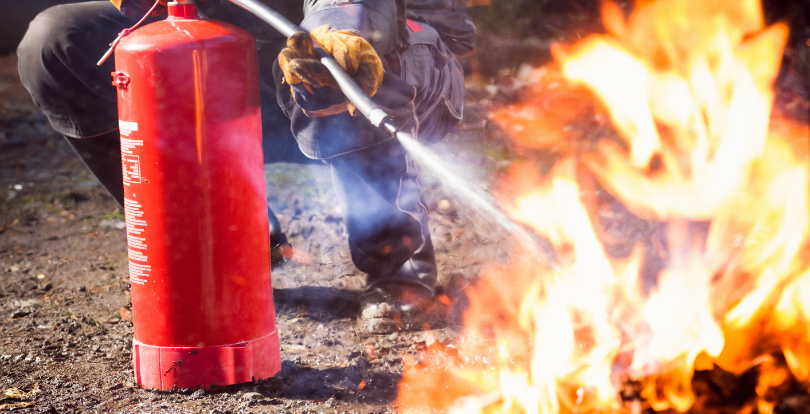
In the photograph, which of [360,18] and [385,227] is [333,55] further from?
[385,227]

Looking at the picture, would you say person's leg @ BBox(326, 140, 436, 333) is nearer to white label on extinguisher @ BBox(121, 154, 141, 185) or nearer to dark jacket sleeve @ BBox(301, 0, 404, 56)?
dark jacket sleeve @ BBox(301, 0, 404, 56)

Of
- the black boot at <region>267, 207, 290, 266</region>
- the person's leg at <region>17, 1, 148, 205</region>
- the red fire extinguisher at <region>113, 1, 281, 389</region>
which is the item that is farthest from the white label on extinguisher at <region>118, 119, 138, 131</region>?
the black boot at <region>267, 207, 290, 266</region>

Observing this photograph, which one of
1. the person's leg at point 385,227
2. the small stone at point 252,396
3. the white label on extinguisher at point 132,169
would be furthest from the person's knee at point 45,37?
the small stone at point 252,396

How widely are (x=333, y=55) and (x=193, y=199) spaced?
63 cm

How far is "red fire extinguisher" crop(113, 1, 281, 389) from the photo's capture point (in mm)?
1960

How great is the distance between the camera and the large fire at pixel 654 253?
1834 mm

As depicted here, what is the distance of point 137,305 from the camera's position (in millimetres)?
2117

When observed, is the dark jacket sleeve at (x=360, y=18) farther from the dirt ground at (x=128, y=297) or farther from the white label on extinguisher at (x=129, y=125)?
the dirt ground at (x=128, y=297)

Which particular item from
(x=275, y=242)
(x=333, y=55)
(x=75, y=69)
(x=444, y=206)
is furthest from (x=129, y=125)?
(x=444, y=206)

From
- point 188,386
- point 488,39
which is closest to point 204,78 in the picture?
point 188,386

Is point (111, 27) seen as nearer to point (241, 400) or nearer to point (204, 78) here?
point (204, 78)

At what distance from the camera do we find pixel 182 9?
80.4 inches

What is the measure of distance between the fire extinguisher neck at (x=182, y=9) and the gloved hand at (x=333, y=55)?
1.19 ft

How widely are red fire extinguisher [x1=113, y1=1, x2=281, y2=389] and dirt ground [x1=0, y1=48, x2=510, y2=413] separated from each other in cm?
14
